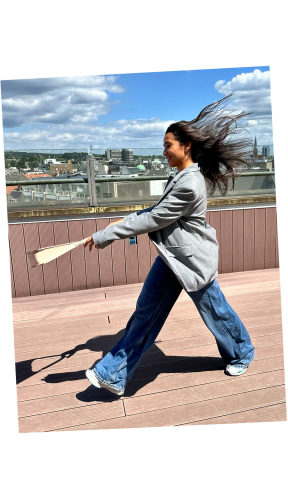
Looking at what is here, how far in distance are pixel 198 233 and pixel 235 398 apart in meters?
1.01

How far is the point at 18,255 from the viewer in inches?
187

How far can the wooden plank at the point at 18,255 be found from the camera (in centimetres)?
473

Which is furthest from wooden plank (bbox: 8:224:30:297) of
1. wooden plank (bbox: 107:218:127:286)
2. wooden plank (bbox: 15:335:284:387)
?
wooden plank (bbox: 15:335:284:387)

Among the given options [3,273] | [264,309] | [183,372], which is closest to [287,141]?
[3,273]

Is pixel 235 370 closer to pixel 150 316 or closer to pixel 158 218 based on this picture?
pixel 150 316

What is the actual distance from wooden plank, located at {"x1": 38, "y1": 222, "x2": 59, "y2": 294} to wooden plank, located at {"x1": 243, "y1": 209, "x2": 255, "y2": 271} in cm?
246

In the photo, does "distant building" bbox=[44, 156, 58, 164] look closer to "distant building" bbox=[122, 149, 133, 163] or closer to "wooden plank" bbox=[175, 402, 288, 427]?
"distant building" bbox=[122, 149, 133, 163]

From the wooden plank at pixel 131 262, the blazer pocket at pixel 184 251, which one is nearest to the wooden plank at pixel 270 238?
the wooden plank at pixel 131 262

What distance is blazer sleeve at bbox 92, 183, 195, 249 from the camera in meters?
2.25

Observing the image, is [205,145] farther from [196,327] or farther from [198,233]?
[196,327]

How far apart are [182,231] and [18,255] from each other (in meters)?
2.93

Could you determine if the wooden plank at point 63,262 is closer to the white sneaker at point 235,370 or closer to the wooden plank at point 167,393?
the wooden plank at point 167,393

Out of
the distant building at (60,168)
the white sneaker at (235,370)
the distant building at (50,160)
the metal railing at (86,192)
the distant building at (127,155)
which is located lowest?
the white sneaker at (235,370)

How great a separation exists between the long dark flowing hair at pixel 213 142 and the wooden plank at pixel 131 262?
2.53 meters
